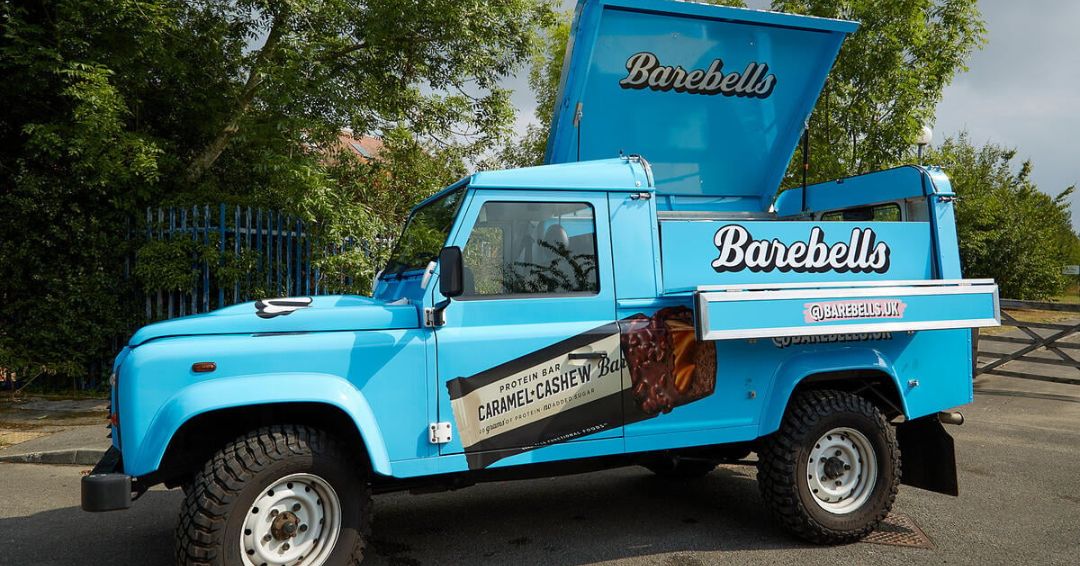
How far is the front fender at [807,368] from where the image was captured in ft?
13.9

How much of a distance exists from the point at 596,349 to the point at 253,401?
1805 millimetres

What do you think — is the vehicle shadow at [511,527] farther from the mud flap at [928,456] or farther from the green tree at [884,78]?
the green tree at [884,78]

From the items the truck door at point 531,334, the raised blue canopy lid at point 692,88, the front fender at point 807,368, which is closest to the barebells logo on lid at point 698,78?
the raised blue canopy lid at point 692,88

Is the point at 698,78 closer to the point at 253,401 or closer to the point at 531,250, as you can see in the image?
the point at 531,250

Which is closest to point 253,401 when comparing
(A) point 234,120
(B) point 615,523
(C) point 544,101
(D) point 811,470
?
(B) point 615,523

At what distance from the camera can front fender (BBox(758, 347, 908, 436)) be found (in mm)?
4234

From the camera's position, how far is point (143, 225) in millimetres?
9172

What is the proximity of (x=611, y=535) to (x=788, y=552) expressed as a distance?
1.10m

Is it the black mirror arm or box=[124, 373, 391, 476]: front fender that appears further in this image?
the black mirror arm

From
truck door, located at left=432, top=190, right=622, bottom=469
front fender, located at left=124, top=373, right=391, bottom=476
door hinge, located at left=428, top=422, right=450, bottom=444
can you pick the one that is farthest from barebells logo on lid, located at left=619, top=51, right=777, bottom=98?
front fender, located at left=124, top=373, right=391, bottom=476

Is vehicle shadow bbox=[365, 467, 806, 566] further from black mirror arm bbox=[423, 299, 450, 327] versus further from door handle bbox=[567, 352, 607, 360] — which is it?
black mirror arm bbox=[423, 299, 450, 327]

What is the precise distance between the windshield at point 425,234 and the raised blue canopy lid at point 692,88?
129cm

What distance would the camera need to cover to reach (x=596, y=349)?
12.7ft

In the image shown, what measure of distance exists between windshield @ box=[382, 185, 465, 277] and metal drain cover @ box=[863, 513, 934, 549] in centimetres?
335
